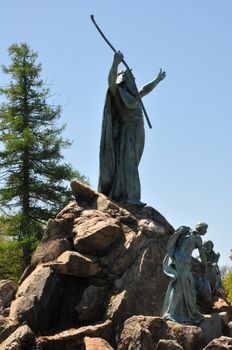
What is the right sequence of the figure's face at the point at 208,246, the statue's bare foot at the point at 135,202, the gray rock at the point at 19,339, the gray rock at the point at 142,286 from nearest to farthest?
the gray rock at the point at 19,339 → the gray rock at the point at 142,286 → the statue's bare foot at the point at 135,202 → the figure's face at the point at 208,246

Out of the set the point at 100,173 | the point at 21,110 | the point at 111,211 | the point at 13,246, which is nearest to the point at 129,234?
the point at 111,211

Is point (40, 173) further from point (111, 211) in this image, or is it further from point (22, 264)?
point (111, 211)

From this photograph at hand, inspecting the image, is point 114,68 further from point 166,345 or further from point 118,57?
point 166,345

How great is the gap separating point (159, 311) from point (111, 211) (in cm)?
214

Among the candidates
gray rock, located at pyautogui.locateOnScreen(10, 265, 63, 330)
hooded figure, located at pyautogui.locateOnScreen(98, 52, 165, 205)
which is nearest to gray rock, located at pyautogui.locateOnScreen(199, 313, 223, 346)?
gray rock, located at pyautogui.locateOnScreen(10, 265, 63, 330)

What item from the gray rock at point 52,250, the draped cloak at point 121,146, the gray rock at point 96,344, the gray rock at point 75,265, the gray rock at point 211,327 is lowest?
the gray rock at point 96,344

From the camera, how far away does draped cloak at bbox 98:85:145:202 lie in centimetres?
1385

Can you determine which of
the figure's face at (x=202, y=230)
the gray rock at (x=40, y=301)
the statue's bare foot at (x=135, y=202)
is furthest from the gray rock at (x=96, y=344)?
the statue's bare foot at (x=135, y=202)

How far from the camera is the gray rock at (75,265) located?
11.8m

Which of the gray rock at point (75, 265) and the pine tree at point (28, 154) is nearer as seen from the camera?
the gray rock at point (75, 265)

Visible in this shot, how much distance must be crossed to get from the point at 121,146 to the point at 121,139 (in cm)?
15

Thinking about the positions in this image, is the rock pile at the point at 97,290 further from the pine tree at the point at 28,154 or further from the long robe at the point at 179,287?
the pine tree at the point at 28,154

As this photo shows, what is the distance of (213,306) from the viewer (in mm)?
12719

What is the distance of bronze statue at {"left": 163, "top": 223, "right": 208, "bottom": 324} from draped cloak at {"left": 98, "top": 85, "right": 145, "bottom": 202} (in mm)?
1995
